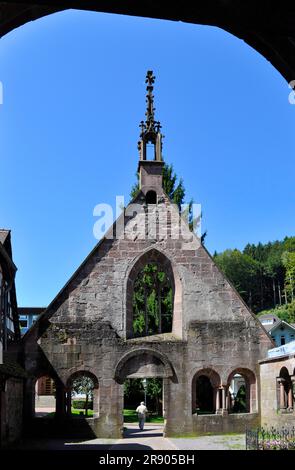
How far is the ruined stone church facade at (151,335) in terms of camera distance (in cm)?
1672

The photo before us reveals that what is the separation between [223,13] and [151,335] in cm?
1637

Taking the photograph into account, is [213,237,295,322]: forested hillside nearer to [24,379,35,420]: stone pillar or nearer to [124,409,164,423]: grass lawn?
[124,409,164,423]: grass lawn

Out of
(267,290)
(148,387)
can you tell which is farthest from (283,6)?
(267,290)

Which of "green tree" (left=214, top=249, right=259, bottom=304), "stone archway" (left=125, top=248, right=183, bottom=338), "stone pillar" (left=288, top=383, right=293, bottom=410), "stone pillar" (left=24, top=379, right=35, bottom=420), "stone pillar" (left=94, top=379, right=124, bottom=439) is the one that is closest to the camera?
"stone pillar" (left=288, top=383, right=293, bottom=410)

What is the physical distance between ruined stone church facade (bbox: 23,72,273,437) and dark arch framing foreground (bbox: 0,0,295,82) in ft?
50.1

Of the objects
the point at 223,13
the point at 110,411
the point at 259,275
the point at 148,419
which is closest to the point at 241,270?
the point at 259,275

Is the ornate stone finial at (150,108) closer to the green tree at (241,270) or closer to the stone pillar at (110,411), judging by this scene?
the stone pillar at (110,411)

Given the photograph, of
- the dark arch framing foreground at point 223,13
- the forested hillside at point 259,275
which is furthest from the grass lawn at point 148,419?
the forested hillside at point 259,275

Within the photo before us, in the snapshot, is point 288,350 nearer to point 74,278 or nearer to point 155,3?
point 74,278

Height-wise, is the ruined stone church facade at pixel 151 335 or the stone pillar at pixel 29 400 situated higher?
the ruined stone church facade at pixel 151 335

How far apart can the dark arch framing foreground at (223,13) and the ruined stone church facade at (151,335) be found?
15.3m

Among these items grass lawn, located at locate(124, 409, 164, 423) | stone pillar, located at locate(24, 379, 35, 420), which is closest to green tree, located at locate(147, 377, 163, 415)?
grass lawn, located at locate(124, 409, 164, 423)

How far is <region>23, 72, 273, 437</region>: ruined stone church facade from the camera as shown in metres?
16.7

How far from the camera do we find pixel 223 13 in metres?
2.27
